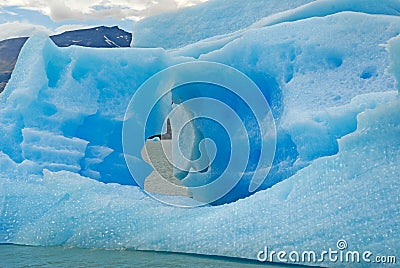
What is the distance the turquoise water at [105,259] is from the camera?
14.5ft

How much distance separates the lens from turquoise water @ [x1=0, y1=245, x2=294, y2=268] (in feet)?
14.5

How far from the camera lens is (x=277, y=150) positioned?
20.0 feet

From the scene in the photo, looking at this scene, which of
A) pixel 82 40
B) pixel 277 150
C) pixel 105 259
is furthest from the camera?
pixel 82 40

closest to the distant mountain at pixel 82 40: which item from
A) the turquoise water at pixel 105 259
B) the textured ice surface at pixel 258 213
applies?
the textured ice surface at pixel 258 213

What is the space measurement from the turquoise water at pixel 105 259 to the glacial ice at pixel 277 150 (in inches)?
3.7

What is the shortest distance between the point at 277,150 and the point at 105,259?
2.37 metres

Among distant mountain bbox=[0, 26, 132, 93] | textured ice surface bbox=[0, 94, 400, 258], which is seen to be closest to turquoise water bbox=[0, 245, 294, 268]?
textured ice surface bbox=[0, 94, 400, 258]

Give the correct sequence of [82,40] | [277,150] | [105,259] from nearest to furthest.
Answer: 1. [105,259]
2. [277,150]
3. [82,40]

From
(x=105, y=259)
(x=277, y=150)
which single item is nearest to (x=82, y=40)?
(x=277, y=150)

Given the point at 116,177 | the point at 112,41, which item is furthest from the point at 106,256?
the point at 112,41

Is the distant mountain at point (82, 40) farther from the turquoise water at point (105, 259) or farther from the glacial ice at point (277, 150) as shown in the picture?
the turquoise water at point (105, 259)

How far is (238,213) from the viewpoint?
471 cm

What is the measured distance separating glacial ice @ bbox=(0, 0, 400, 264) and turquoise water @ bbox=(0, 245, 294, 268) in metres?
0.09

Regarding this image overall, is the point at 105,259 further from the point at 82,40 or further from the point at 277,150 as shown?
the point at 82,40
